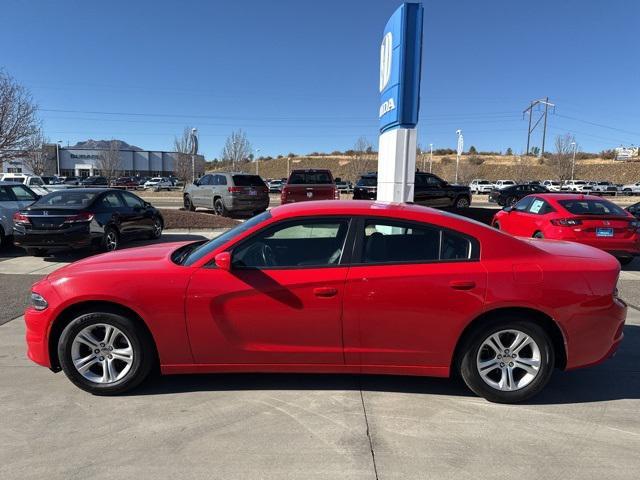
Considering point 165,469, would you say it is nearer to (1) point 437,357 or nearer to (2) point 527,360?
(1) point 437,357

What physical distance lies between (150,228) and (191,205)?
8425 millimetres

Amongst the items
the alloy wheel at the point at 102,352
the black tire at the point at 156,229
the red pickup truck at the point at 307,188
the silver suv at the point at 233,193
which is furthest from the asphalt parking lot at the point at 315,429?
the silver suv at the point at 233,193

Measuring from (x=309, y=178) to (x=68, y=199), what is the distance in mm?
8057

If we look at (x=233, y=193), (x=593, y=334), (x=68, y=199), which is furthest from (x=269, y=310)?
(x=233, y=193)

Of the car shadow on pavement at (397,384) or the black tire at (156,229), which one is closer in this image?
the car shadow on pavement at (397,384)

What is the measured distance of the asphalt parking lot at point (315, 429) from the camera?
112 inches

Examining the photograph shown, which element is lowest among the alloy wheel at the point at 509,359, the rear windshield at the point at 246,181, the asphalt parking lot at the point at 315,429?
the asphalt parking lot at the point at 315,429

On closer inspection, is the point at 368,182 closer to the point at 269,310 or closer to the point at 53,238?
the point at 53,238

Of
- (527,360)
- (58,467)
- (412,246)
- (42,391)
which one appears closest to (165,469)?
(58,467)

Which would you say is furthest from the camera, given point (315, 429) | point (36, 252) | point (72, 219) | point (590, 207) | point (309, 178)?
point (309, 178)

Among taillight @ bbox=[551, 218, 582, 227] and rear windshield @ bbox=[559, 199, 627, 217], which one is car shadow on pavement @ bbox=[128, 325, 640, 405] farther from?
rear windshield @ bbox=[559, 199, 627, 217]

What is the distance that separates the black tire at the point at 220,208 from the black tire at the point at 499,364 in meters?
14.9

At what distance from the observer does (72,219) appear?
9.18m

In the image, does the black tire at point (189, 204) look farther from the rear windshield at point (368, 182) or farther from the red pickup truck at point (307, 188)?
the rear windshield at point (368, 182)
